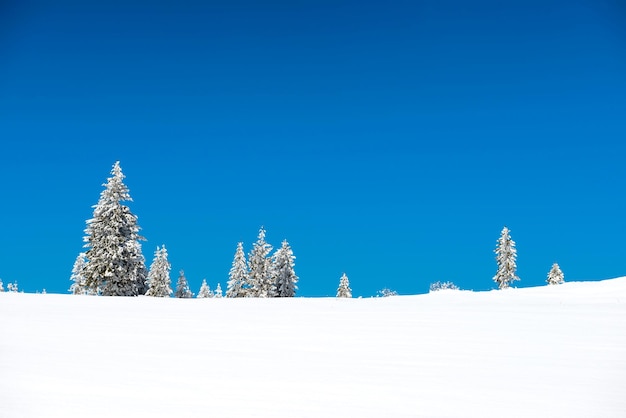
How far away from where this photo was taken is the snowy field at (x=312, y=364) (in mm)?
6375

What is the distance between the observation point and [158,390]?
22.7 feet

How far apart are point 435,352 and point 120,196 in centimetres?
3389

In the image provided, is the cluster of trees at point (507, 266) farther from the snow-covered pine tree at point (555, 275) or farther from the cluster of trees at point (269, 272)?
the cluster of trees at point (269, 272)

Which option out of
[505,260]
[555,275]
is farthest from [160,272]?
[555,275]

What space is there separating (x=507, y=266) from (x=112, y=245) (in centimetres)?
4904

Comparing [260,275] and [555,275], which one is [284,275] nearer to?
[260,275]

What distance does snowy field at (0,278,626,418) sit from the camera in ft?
20.9

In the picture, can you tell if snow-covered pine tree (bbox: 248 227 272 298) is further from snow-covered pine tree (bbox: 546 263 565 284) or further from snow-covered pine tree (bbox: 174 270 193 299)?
snow-covered pine tree (bbox: 546 263 565 284)

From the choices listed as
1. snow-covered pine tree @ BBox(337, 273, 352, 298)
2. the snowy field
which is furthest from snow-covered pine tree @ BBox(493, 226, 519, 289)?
the snowy field

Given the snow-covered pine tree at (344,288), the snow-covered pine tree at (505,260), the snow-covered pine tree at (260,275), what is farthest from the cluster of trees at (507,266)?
the snow-covered pine tree at (260,275)

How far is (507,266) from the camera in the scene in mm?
62562

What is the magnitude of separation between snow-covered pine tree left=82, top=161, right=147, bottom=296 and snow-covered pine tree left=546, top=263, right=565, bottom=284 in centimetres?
5265

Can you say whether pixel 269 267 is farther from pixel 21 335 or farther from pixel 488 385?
pixel 488 385

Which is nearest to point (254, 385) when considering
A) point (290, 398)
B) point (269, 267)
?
point (290, 398)
